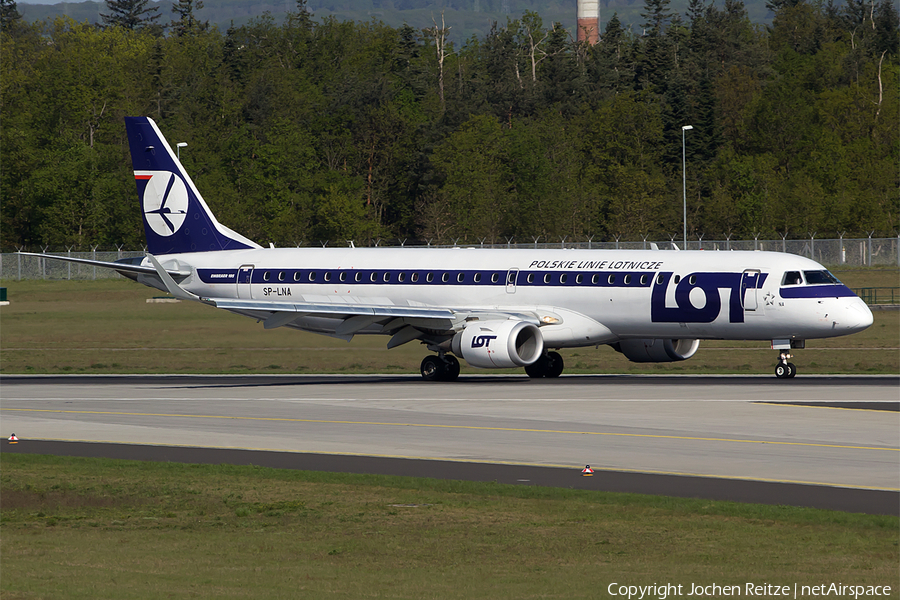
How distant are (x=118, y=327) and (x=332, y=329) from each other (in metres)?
23.3

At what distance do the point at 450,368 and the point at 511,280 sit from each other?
11.9ft

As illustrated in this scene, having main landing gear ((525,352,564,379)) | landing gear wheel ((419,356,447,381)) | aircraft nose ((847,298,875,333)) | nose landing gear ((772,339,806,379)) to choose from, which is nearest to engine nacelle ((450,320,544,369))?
landing gear wheel ((419,356,447,381))

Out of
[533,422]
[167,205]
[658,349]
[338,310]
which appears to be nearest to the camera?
[533,422]

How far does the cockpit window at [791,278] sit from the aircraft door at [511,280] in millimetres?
8434

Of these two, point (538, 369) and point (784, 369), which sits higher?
point (784, 369)

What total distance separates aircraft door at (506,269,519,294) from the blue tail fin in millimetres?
10911

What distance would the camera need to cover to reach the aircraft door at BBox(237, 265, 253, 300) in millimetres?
44875

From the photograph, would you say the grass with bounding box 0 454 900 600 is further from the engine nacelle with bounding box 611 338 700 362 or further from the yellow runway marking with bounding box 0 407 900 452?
the engine nacelle with bounding box 611 338 700 362

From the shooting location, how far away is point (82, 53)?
438 feet

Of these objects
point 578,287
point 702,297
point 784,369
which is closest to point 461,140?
point 578,287

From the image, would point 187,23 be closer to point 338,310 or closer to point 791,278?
point 338,310

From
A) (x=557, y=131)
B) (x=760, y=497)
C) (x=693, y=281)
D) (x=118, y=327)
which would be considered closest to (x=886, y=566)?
(x=760, y=497)

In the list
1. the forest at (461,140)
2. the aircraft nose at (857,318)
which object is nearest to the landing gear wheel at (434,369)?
the aircraft nose at (857,318)

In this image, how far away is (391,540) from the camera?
53.0ft
